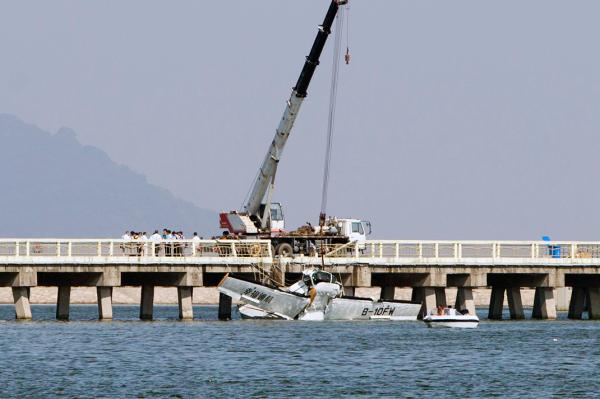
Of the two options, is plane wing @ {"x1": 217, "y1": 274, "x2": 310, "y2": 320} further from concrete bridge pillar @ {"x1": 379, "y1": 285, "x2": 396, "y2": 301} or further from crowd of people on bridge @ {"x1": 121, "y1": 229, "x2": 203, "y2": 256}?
concrete bridge pillar @ {"x1": 379, "y1": 285, "x2": 396, "y2": 301}

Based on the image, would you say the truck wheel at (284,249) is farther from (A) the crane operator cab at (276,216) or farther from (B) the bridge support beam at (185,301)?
(B) the bridge support beam at (185,301)

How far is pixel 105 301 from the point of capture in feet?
285

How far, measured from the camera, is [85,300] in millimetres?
172875

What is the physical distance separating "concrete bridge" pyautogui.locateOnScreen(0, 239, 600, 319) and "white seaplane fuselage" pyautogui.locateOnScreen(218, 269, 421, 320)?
4.75 feet

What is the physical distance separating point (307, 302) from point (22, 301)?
14.0 m

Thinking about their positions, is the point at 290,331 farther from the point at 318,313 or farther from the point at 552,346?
the point at 552,346

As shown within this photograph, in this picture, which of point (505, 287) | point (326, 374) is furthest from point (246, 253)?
point (326, 374)

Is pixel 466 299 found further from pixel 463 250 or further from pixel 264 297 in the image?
pixel 264 297

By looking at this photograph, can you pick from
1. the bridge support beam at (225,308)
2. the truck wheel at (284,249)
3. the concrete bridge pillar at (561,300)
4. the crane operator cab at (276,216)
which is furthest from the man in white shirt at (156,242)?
the concrete bridge pillar at (561,300)

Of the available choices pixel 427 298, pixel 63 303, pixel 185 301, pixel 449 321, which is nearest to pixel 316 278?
pixel 449 321

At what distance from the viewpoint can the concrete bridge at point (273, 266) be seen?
274 feet

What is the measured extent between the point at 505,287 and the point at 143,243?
22680mm

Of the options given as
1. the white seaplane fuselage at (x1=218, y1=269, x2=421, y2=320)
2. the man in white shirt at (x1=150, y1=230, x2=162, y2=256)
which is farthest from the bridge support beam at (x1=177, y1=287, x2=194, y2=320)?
the white seaplane fuselage at (x1=218, y1=269, x2=421, y2=320)

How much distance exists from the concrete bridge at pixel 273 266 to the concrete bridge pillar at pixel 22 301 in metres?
0.05
